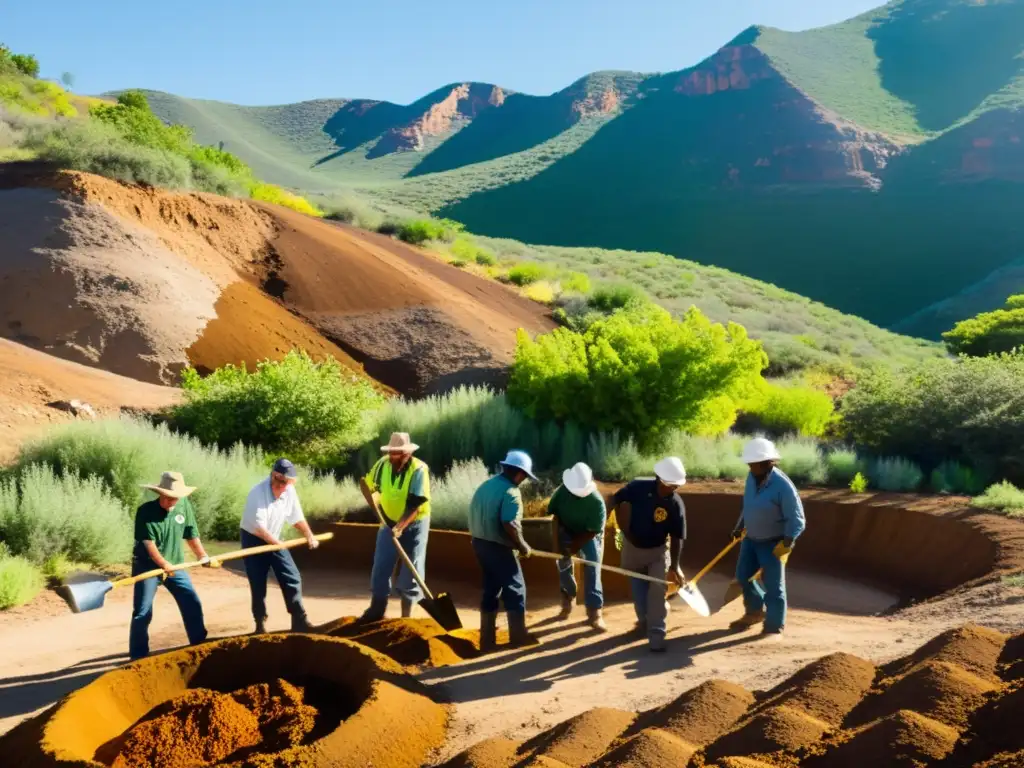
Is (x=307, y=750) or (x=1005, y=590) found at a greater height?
(x=307, y=750)

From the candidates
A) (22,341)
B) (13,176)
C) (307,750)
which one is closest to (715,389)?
(307,750)

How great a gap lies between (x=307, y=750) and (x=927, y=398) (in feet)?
45.5

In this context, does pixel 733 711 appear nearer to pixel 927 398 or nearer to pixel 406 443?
pixel 406 443

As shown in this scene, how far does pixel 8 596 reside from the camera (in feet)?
33.4

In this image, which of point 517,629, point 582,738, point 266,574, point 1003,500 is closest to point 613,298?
point 1003,500

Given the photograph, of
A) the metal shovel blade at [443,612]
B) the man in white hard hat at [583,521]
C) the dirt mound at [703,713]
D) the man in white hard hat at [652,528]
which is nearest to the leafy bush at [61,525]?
the metal shovel blade at [443,612]

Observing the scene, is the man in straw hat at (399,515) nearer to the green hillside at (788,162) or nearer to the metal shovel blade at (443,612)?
the metal shovel blade at (443,612)

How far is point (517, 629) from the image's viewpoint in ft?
28.2

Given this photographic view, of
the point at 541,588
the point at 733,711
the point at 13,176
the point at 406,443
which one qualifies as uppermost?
the point at 13,176

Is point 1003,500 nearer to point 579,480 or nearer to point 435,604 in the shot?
point 579,480

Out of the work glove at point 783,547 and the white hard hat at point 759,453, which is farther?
the white hard hat at point 759,453

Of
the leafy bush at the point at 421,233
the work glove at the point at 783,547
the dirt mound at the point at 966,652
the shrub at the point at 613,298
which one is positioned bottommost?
the work glove at the point at 783,547

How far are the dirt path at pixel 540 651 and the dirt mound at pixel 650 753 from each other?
52.3 inches

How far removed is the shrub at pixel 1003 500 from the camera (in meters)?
12.5
